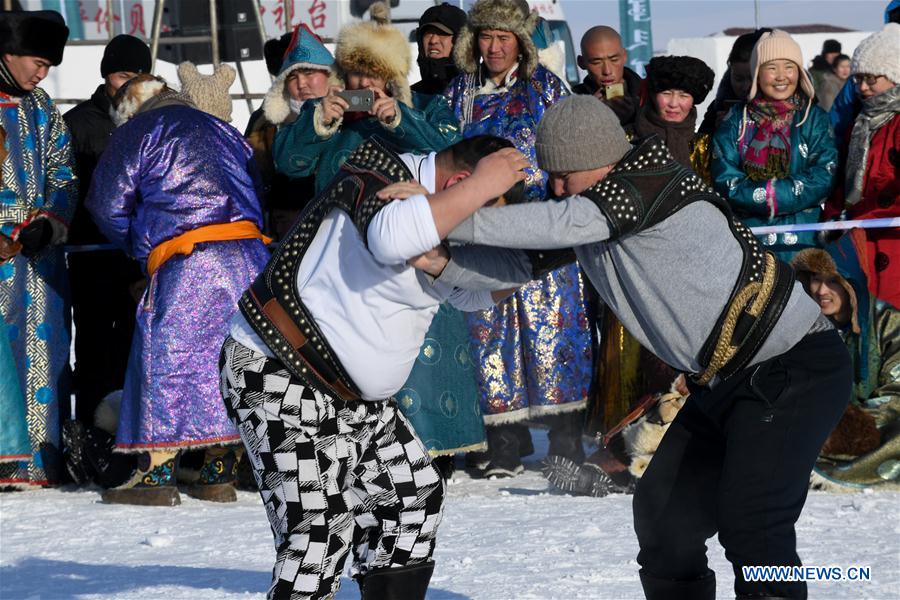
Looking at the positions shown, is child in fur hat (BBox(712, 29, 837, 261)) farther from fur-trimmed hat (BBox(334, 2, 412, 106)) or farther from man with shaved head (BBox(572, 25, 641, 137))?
fur-trimmed hat (BBox(334, 2, 412, 106))

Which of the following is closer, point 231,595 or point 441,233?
point 441,233

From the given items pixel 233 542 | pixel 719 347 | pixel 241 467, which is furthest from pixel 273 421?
pixel 241 467

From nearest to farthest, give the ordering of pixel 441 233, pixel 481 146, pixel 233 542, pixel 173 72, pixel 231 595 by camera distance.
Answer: pixel 441 233 → pixel 481 146 → pixel 231 595 → pixel 233 542 → pixel 173 72

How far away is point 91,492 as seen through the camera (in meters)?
6.66

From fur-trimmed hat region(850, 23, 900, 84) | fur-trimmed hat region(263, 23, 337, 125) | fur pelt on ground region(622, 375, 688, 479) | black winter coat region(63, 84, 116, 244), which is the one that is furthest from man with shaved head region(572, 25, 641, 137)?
black winter coat region(63, 84, 116, 244)

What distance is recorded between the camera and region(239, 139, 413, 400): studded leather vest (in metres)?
3.49

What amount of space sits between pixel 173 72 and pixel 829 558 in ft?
32.1

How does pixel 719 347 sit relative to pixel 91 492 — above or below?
above

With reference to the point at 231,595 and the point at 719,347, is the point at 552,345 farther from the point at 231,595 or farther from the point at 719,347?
the point at 719,347

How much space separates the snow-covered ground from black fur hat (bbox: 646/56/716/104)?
190 cm

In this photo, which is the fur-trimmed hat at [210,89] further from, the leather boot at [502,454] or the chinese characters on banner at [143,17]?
the chinese characters on banner at [143,17]

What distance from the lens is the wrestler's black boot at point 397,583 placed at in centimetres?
375

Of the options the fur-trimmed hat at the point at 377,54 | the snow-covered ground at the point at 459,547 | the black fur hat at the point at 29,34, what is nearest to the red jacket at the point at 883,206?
the snow-covered ground at the point at 459,547

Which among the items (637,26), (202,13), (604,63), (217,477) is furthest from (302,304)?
(637,26)
